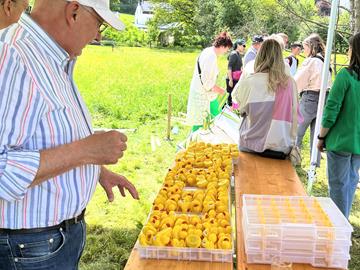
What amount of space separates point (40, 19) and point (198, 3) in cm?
1917

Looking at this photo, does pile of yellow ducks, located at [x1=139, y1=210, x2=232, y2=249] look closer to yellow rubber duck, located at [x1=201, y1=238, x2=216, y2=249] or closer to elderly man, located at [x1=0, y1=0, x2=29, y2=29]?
yellow rubber duck, located at [x1=201, y1=238, x2=216, y2=249]

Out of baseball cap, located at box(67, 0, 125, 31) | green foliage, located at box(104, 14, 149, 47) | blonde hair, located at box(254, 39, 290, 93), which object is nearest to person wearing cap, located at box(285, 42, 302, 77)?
blonde hair, located at box(254, 39, 290, 93)

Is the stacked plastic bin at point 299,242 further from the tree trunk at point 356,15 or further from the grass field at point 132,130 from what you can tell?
the tree trunk at point 356,15

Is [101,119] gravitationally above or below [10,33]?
below

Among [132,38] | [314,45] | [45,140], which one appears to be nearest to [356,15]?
[314,45]

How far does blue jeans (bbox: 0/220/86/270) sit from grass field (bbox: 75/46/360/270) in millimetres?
1808

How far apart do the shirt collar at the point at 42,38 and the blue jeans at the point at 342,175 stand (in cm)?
238

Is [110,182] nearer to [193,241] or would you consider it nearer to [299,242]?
[193,241]

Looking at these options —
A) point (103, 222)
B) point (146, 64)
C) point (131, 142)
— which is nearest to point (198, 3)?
point (146, 64)

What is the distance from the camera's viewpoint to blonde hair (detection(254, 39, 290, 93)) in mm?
3193

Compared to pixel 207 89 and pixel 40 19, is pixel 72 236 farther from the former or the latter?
pixel 207 89

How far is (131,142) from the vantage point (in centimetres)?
645

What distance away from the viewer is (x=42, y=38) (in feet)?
4.15

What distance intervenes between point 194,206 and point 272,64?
1584 millimetres
